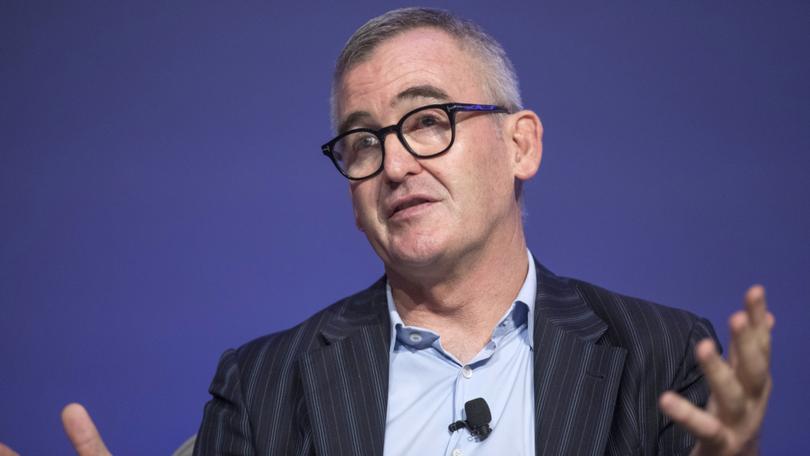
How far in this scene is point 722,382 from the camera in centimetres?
125

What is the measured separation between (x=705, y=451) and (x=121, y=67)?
2.55m

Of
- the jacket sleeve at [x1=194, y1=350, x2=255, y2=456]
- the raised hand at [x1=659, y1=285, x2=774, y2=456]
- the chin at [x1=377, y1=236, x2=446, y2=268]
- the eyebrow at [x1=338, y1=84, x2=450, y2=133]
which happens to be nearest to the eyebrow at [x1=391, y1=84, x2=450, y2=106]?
the eyebrow at [x1=338, y1=84, x2=450, y2=133]

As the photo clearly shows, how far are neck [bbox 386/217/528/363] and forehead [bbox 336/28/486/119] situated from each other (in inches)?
17.3

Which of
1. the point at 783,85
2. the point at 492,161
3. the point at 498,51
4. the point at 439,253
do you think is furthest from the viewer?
the point at 783,85

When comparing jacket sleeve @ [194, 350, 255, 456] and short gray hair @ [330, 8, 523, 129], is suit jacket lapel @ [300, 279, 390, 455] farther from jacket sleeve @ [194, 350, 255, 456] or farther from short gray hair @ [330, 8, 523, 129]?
short gray hair @ [330, 8, 523, 129]

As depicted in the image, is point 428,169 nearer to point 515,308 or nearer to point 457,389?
point 515,308

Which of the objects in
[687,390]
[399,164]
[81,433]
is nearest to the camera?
[81,433]

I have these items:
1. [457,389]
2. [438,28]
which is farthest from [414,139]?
[457,389]

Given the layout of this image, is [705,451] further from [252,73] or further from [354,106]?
[252,73]

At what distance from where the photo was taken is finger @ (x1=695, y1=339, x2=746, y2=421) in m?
1.22

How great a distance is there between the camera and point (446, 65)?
212 centimetres

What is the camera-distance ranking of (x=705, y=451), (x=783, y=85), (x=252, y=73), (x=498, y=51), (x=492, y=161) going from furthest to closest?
(x=252, y=73) → (x=783, y=85) → (x=498, y=51) → (x=492, y=161) → (x=705, y=451)

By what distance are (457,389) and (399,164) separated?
60 centimetres

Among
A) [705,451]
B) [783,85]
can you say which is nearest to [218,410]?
[705,451]
